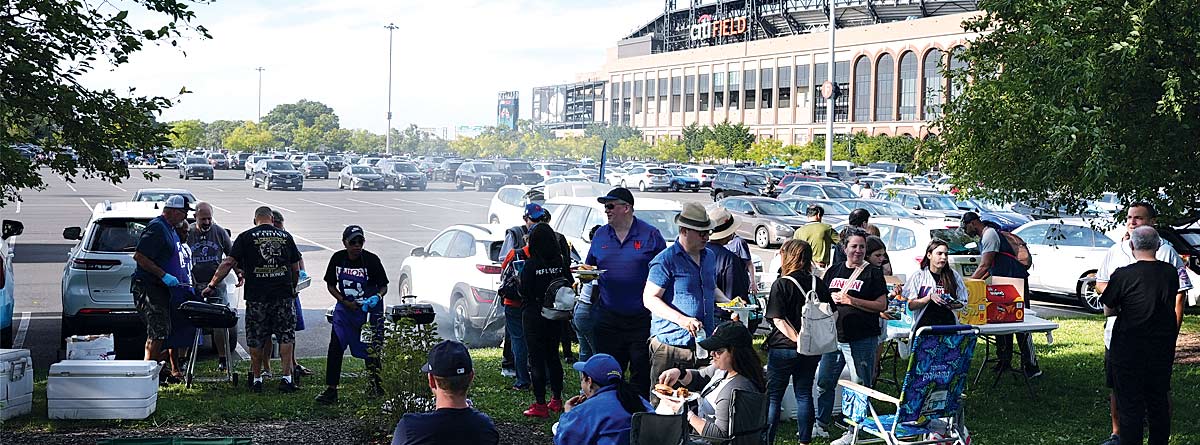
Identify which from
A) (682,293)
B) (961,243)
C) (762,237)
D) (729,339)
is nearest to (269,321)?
(682,293)

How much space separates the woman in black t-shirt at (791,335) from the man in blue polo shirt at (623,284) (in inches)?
34.6

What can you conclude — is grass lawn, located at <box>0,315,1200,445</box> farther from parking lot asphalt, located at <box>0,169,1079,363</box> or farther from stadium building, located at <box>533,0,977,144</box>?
stadium building, located at <box>533,0,977,144</box>

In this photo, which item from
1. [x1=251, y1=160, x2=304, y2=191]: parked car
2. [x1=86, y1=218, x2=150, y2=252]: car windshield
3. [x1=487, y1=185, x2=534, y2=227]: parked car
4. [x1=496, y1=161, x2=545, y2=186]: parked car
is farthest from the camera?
[x1=251, y1=160, x2=304, y2=191]: parked car

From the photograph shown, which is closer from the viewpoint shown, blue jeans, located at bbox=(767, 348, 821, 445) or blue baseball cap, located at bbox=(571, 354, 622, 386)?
blue baseball cap, located at bbox=(571, 354, 622, 386)

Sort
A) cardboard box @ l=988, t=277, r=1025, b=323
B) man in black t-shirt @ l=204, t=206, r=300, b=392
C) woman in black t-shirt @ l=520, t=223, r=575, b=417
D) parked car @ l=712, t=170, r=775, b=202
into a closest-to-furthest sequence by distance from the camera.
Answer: woman in black t-shirt @ l=520, t=223, r=575, b=417, man in black t-shirt @ l=204, t=206, r=300, b=392, cardboard box @ l=988, t=277, r=1025, b=323, parked car @ l=712, t=170, r=775, b=202

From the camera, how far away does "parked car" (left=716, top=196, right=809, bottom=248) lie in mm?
28938

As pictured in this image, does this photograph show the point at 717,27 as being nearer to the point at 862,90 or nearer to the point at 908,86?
the point at 862,90

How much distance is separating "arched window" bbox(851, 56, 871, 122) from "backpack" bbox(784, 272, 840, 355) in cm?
9223

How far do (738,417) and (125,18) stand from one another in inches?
252

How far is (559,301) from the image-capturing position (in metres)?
8.23

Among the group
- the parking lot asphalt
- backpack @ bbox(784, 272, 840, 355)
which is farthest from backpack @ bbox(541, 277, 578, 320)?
the parking lot asphalt

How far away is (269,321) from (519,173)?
49.2 metres

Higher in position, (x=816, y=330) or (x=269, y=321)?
(x=816, y=330)

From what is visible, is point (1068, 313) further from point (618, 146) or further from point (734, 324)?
point (618, 146)
